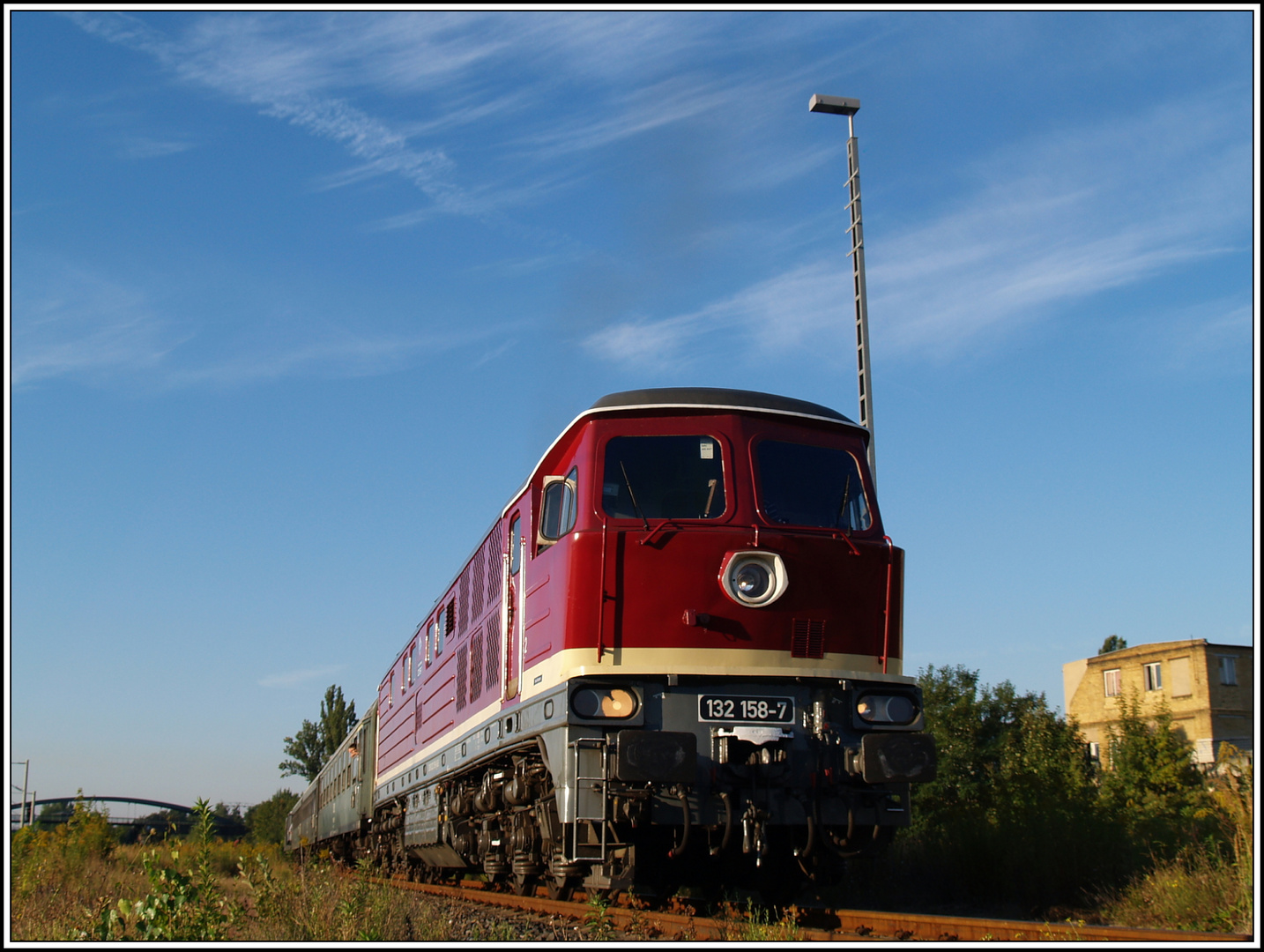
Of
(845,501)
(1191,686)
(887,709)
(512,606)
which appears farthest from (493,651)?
(1191,686)

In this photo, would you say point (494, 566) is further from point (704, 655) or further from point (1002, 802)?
point (1002, 802)

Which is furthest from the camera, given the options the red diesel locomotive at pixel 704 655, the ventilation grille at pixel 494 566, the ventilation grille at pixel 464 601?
the ventilation grille at pixel 464 601

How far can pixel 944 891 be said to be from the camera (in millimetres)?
11523

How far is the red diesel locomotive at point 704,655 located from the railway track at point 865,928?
1.12ft

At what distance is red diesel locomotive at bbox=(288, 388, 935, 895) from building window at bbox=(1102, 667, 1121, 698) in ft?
129

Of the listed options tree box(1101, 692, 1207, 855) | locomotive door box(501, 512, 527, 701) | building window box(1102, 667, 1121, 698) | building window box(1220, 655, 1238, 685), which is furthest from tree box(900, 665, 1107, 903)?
building window box(1102, 667, 1121, 698)

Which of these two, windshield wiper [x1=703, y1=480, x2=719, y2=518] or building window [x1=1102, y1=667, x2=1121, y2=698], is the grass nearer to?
windshield wiper [x1=703, y1=480, x2=719, y2=518]

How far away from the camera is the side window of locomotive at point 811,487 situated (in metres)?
8.66

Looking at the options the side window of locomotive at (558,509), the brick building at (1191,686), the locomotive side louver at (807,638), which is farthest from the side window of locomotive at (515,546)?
the brick building at (1191,686)

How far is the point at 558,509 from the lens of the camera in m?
8.89

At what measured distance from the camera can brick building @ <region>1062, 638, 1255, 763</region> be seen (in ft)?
130

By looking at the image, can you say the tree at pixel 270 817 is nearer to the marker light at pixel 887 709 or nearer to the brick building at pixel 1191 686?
the brick building at pixel 1191 686

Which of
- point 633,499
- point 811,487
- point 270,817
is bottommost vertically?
point 270,817

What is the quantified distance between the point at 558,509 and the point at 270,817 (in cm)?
6821
